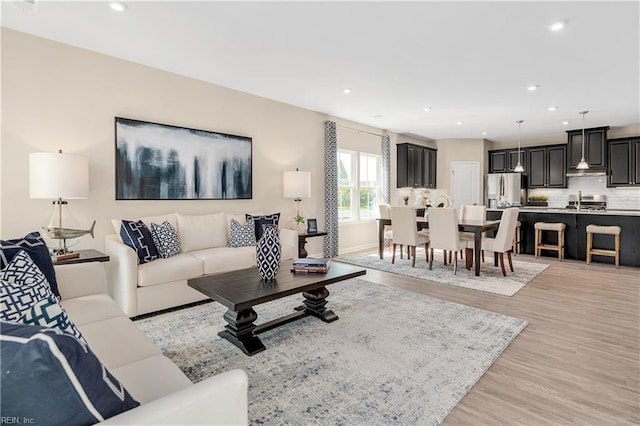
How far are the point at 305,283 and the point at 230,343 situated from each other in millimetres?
766

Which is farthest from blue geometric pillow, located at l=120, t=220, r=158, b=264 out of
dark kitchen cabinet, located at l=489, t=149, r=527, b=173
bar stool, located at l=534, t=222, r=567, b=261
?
dark kitchen cabinet, located at l=489, t=149, r=527, b=173

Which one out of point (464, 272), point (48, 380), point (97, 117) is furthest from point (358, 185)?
point (48, 380)

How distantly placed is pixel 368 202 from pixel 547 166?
185 inches

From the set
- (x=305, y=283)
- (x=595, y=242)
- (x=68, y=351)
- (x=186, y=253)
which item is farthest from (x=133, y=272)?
(x=595, y=242)

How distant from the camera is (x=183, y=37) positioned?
3.18 metres

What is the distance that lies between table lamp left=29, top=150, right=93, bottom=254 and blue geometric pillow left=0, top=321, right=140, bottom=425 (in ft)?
8.64

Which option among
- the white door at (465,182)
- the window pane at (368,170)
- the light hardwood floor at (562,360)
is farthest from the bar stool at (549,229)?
the window pane at (368,170)

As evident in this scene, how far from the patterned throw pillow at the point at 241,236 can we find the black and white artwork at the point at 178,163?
2.03ft

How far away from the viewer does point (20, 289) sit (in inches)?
54.3

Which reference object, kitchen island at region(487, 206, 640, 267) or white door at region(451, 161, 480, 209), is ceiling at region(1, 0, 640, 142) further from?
white door at region(451, 161, 480, 209)

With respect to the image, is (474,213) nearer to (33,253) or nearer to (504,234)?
(504,234)

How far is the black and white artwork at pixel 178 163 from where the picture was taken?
3803 millimetres

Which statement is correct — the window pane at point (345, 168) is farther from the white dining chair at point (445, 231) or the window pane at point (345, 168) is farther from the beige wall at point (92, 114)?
the white dining chair at point (445, 231)

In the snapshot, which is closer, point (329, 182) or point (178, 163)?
point (178, 163)
